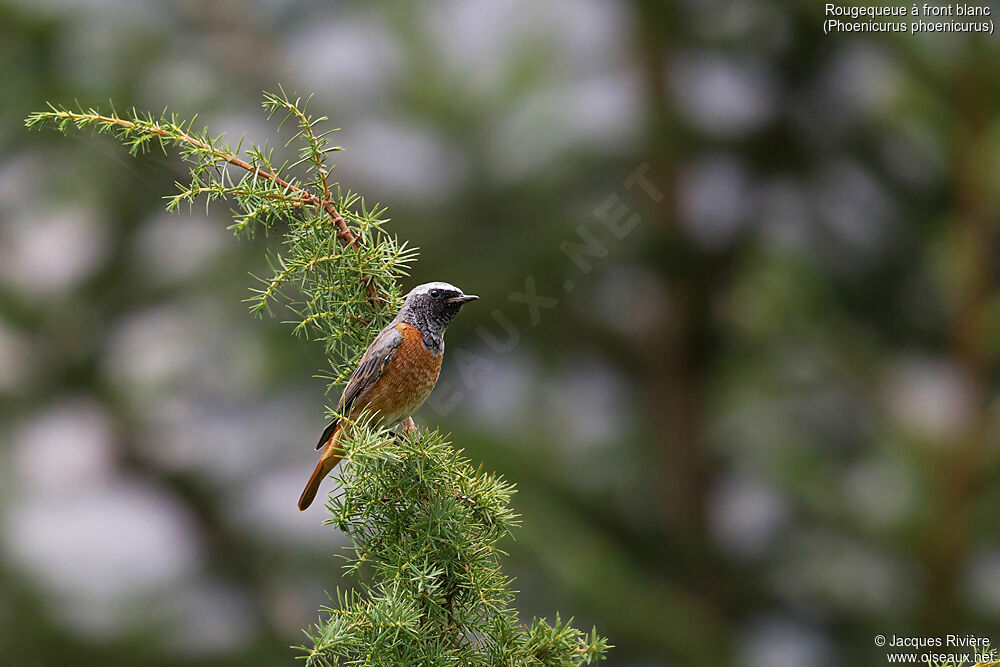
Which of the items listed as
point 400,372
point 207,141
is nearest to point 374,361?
point 400,372

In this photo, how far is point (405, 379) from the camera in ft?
3.77

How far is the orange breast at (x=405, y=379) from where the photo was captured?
1.12 m

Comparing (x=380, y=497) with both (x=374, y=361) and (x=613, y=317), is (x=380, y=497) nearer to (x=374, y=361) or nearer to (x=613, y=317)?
(x=374, y=361)

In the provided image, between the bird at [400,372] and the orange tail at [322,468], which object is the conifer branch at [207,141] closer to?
the bird at [400,372]

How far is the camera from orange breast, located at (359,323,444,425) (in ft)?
3.69

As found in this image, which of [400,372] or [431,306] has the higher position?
[431,306]

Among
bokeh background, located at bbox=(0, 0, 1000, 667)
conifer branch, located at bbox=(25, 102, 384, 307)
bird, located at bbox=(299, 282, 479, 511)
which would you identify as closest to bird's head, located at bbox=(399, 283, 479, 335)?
Result: bird, located at bbox=(299, 282, 479, 511)

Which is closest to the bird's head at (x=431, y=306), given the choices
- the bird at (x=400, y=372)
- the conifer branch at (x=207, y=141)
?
the bird at (x=400, y=372)

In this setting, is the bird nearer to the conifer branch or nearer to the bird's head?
the bird's head

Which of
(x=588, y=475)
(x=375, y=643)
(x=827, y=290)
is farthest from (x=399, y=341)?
(x=588, y=475)

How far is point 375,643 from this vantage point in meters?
0.92

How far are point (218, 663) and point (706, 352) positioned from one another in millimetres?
2722

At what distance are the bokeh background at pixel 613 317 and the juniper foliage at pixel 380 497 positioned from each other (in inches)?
87.7

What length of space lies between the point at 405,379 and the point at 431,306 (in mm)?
107
